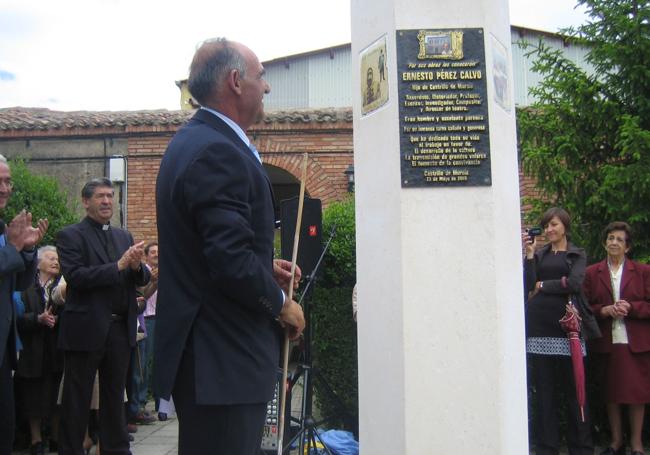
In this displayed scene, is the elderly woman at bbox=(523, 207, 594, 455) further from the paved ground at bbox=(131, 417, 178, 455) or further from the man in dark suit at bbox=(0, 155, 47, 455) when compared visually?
the man in dark suit at bbox=(0, 155, 47, 455)

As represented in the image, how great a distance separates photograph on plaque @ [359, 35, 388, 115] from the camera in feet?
14.4

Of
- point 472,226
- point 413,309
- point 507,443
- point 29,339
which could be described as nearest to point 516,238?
point 472,226

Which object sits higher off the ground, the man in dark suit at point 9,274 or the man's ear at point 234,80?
the man's ear at point 234,80

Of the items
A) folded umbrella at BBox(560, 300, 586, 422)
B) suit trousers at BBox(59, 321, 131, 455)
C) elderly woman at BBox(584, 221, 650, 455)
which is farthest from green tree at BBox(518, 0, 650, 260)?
suit trousers at BBox(59, 321, 131, 455)

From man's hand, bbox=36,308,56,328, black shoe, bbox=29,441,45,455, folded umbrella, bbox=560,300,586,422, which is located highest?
man's hand, bbox=36,308,56,328

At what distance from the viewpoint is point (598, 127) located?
8742mm

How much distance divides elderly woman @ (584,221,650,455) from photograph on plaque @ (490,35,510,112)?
9.31 feet

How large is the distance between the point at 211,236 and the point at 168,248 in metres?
0.33

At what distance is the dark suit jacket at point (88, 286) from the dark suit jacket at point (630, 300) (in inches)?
166

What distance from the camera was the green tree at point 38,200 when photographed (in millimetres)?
10547

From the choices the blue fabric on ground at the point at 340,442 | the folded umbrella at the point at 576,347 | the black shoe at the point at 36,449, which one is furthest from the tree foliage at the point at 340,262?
the black shoe at the point at 36,449

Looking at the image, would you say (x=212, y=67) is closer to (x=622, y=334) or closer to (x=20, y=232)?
(x=20, y=232)

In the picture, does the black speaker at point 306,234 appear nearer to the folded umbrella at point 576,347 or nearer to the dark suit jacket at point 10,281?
the dark suit jacket at point 10,281

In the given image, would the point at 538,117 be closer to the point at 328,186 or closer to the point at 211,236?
the point at 328,186
